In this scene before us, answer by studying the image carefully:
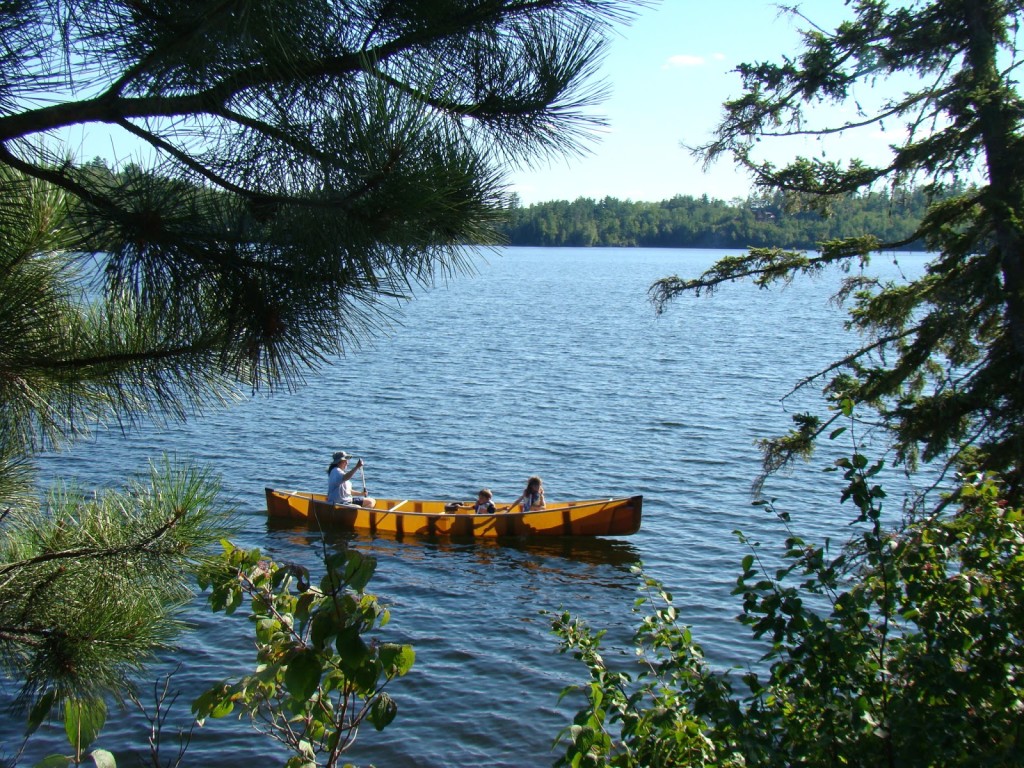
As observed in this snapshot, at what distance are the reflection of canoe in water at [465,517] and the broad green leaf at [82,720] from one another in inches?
493

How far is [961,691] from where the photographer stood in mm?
2924

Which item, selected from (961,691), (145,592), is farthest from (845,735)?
(145,592)

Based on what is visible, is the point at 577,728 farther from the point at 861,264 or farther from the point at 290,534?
the point at 290,534

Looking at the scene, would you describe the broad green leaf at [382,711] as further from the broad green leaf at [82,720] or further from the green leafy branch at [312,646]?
the broad green leaf at [82,720]

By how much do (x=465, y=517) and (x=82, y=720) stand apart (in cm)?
1334

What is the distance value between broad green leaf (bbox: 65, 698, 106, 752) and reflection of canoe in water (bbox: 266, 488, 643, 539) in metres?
12.5

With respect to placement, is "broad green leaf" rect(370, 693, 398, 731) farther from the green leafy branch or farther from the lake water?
the lake water

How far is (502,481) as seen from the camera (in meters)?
19.3

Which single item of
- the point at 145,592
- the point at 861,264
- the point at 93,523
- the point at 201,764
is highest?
the point at 861,264

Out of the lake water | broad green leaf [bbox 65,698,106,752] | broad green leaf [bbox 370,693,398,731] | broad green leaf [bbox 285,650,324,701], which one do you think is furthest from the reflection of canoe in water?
broad green leaf [bbox 285,650,324,701]

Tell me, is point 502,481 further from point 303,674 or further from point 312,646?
point 303,674

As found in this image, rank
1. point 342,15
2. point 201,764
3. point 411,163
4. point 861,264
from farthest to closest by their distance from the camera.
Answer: point 861,264 → point 201,764 → point 342,15 → point 411,163

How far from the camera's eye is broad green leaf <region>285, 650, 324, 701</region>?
247cm

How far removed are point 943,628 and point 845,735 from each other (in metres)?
0.51
